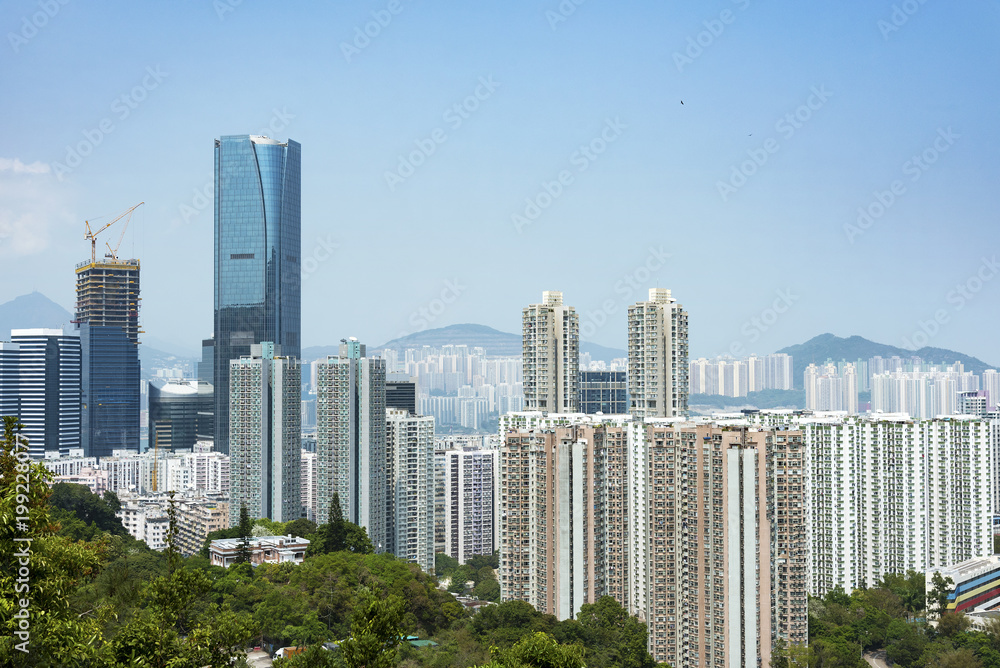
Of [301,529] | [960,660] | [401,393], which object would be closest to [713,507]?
[960,660]

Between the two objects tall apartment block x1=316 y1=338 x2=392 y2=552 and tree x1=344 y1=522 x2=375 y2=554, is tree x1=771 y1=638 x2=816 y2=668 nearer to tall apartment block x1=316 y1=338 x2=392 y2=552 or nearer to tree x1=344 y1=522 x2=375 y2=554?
tree x1=344 y1=522 x2=375 y2=554

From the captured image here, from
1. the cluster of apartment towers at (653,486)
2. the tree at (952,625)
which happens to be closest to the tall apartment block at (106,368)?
the cluster of apartment towers at (653,486)

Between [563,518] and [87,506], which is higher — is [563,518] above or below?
above

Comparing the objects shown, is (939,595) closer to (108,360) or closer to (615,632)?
(615,632)

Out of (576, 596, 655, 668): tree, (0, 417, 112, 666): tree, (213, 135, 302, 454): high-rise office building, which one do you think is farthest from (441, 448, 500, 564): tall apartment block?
(0, 417, 112, 666): tree

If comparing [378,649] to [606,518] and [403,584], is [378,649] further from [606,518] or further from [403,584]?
[606,518]

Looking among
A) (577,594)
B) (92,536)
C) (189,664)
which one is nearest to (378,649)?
(189,664)

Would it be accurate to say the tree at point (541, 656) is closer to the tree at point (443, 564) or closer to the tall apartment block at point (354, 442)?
the tree at point (443, 564)
